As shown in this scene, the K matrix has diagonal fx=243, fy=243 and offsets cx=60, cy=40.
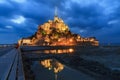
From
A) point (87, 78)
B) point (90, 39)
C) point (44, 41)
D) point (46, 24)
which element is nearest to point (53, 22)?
point (46, 24)

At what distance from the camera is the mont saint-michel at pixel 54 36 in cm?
17200

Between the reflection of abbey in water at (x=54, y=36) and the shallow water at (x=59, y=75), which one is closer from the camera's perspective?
the shallow water at (x=59, y=75)

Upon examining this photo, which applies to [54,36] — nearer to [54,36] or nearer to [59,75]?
[54,36]

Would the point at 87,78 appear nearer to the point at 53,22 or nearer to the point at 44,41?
the point at 44,41

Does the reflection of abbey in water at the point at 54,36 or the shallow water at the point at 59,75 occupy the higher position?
the reflection of abbey in water at the point at 54,36

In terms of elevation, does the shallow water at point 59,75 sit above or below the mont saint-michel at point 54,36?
below

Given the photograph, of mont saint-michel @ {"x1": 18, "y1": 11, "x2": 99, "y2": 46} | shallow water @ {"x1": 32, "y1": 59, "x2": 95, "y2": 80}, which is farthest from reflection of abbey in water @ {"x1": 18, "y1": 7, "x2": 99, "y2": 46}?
shallow water @ {"x1": 32, "y1": 59, "x2": 95, "y2": 80}

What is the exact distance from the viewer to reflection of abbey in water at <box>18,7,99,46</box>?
17200 centimetres

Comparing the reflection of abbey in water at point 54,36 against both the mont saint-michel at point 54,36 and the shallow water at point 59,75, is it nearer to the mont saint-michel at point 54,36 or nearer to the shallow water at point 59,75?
the mont saint-michel at point 54,36

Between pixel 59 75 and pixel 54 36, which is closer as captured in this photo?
pixel 59 75

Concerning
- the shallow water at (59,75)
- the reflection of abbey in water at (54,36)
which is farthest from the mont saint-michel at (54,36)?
the shallow water at (59,75)

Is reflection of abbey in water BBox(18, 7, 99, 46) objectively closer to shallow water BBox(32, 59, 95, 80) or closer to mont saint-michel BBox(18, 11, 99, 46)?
mont saint-michel BBox(18, 11, 99, 46)

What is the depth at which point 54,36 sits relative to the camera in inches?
6762

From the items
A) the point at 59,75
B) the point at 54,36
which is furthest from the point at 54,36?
the point at 59,75
